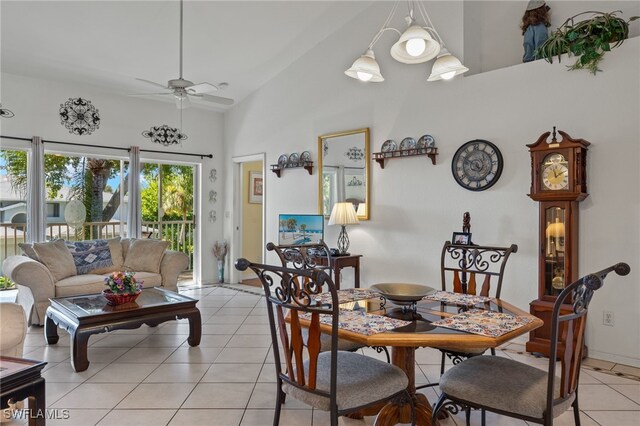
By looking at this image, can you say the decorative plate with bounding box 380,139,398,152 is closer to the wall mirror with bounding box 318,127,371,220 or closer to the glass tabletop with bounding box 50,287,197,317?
the wall mirror with bounding box 318,127,371,220

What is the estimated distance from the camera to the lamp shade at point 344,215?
4719 millimetres

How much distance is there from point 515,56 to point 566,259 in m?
2.18

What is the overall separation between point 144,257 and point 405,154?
11.2ft

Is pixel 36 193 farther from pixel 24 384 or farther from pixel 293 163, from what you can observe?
pixel 24 384

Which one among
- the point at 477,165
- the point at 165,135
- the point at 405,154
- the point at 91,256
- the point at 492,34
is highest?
the point at 492,34

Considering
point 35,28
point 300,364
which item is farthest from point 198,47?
point 300,364

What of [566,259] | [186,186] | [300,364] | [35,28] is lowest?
[300,364]

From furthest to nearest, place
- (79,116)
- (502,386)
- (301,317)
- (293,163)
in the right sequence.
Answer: (293,163)
(79,116)
(301,317)
(502,386)

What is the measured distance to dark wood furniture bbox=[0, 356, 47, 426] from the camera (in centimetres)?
179

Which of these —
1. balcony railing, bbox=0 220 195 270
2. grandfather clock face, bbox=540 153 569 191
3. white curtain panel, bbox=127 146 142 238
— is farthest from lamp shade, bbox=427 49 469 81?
balcony railing, bbox=0 220 195 270

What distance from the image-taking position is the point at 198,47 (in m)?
5.02

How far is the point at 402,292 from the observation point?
234 cm

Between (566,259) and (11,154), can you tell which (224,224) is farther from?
(566,259)

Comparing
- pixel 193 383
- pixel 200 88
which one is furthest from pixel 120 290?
pixel 200 88
